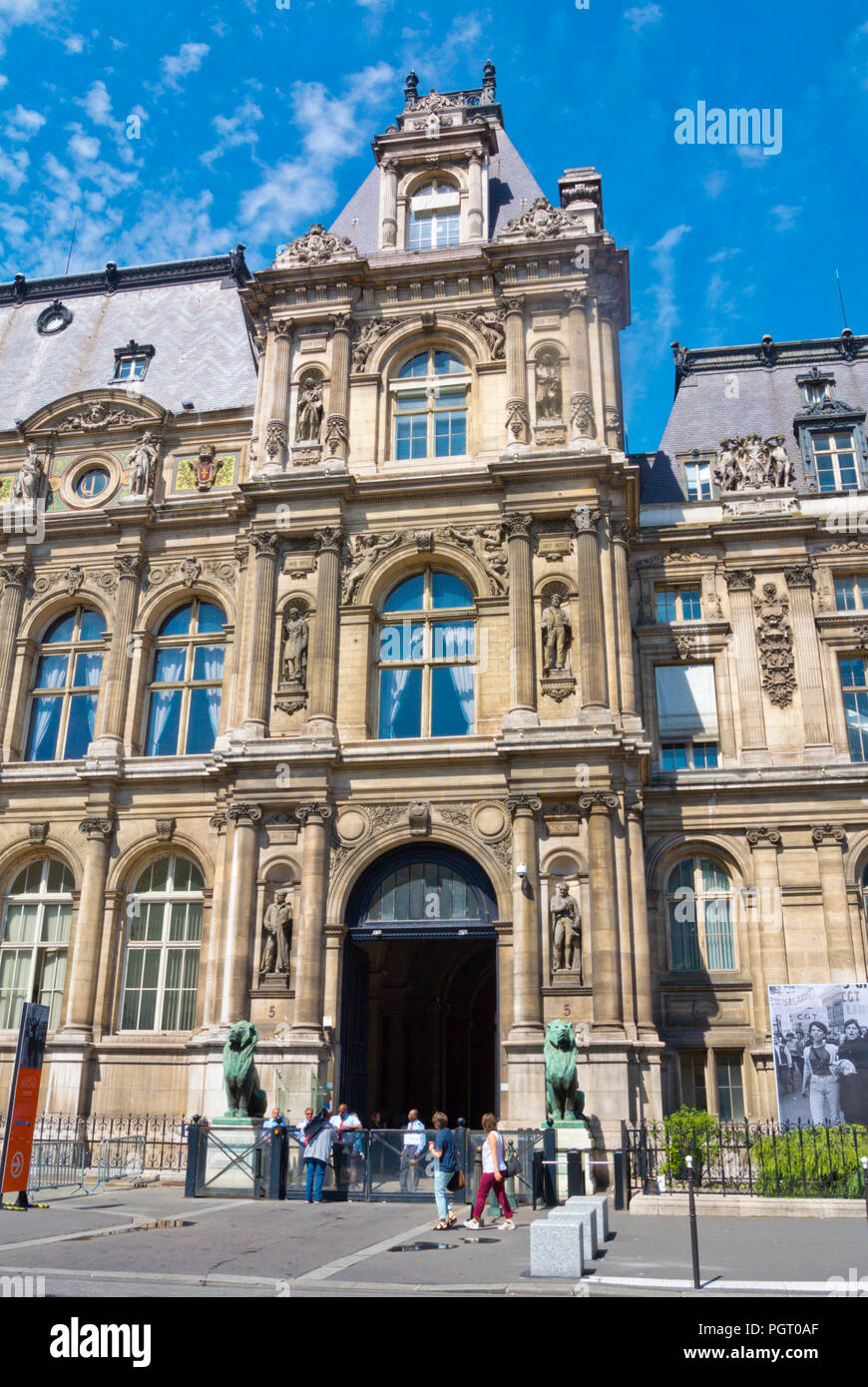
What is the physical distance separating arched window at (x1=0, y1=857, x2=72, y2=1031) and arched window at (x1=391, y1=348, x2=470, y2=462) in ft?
47.0

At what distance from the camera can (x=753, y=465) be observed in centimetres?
3381

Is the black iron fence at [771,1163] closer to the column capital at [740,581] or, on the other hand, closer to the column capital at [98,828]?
the column capital at [98,828]

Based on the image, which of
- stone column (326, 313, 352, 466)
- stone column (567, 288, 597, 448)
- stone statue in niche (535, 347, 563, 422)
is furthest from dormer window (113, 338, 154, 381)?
stone column (567, 288, 597, 448)

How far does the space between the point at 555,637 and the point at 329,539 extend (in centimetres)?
633

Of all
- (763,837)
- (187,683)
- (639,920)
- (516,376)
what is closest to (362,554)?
(187,683)

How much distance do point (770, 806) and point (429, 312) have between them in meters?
15.8

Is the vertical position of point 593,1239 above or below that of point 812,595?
below

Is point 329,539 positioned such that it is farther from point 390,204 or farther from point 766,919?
point 766,919

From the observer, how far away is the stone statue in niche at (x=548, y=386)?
30.4 metres

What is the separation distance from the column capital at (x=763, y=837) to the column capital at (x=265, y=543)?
45.7 feet

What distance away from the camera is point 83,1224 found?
16.5 metres

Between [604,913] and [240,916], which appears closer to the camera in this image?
[604,913]

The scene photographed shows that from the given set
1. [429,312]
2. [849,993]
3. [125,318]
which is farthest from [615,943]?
[125,318]
